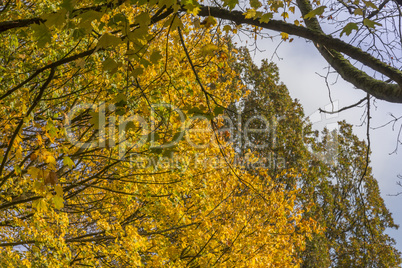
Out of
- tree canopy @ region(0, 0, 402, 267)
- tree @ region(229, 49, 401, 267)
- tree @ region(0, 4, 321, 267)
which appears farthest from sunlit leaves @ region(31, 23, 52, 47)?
tree @ region(229, 49, 401, 267)

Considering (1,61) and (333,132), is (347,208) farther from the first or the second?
(1,61)

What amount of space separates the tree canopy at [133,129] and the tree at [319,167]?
520 cm

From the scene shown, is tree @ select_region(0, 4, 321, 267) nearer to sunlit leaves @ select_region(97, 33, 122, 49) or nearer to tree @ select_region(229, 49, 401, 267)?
sunlit leaves @ select_region(97, 33, 122, 49)

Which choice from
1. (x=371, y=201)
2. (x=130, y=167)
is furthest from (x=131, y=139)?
(x=371, y=201)

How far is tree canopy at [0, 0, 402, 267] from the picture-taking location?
293 centimetres

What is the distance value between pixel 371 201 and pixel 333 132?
391cm

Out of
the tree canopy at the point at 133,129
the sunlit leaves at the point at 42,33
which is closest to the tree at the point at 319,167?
the tree canopy at the point at 133,129

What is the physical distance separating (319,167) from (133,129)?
1546cm

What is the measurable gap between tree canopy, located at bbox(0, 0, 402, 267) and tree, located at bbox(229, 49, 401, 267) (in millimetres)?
5200

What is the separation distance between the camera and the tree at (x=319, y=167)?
1580cm

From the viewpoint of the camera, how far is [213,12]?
3.40 meters

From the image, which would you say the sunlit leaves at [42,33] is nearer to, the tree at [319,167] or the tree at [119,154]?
the tree at [119,154]

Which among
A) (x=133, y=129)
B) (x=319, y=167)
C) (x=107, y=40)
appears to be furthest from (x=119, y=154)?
(x=319, y=167)

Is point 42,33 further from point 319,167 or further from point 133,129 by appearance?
point 319,167
